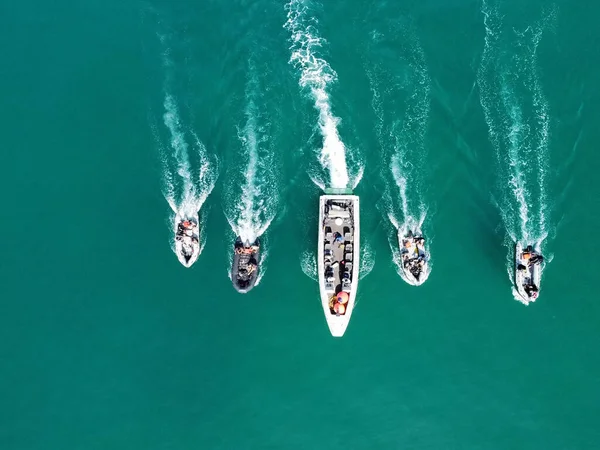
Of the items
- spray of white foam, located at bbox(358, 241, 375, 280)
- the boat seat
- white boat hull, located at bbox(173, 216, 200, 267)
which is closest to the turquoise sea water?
spray of white foam, located at bbox(358, 241, 375, 280)

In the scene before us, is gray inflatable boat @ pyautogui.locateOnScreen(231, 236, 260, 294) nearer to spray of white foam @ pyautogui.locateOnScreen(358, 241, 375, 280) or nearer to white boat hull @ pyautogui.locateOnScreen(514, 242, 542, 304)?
spray of white foam @ pyautogui.locateOnScreen(358, 241, 375, 280)

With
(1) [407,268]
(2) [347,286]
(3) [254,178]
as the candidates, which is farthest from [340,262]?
(3) [254,178]

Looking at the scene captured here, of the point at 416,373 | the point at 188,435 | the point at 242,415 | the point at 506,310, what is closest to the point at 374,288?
the point at 416,373

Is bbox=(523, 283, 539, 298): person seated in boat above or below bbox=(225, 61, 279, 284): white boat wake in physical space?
below

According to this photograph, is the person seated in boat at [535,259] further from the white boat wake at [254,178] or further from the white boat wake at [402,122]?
the white boat wake at [254,178]

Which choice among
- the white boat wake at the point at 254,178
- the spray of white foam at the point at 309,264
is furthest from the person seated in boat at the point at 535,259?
the white boat wake at the point at 254,178

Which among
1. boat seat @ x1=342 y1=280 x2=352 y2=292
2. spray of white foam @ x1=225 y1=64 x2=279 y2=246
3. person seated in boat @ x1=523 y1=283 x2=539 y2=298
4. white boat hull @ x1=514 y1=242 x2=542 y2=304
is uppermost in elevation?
spray of white foam @ x1=225 y1=64 x2=279 y2=246
